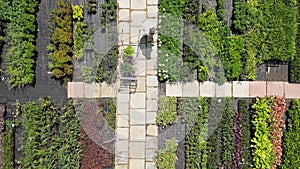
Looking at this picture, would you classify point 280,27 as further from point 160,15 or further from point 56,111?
point 56,111

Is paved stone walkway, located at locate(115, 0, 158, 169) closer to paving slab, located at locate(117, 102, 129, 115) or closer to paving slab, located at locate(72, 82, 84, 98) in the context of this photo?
paving slab, located at locate(117, 102, 129, 115)

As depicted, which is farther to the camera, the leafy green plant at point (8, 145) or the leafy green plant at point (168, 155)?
the leafy green plant at point (168, 155)

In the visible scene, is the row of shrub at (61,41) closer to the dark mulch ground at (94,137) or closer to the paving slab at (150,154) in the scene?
the dark mulch ground at (94,137)

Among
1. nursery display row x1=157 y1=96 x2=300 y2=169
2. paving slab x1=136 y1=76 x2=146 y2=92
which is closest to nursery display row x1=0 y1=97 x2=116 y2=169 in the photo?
paving slab x1=136 y1=76 x2=146 y2=92

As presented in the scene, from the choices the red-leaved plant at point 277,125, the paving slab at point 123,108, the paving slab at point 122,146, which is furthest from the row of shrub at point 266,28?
the paving slab at point 122,146

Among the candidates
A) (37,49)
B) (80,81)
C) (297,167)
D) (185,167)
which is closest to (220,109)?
(185,167)

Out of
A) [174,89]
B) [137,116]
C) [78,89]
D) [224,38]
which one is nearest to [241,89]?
[224,38]

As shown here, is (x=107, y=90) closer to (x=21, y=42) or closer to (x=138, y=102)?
(x=138, y=102)

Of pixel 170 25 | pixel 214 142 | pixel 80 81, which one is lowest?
pixel 214 142
